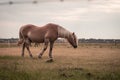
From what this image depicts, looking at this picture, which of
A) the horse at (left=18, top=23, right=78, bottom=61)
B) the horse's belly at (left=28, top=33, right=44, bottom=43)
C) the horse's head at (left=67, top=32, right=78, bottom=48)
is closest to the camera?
the horse at (left=18, top=23, right=78, bottom=61)

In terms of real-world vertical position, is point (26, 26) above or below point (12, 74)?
above

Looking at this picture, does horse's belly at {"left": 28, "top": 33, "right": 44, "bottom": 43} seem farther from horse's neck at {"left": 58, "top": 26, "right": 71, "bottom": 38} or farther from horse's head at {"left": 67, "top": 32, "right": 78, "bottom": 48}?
horse's head at {"left": 67, "top": 32, "right": 78, "bottom": 48}

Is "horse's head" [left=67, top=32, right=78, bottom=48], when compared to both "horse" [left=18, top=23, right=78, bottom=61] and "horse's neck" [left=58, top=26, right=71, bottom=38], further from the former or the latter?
"horse's neck" [left=58, top=26, right=71, bottom=38]

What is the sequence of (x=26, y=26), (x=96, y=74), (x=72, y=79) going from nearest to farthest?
(x=72, y=79) < (x=96, y=74) < (x=26, y=26)

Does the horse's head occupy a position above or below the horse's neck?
below

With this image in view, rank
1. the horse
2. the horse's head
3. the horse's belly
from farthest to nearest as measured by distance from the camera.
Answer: the horse's belly → the horse's head → the horse

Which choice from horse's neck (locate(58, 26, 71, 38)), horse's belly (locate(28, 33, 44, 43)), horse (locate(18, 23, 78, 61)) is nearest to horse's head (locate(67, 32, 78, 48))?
horse (locate(18, 23, 78, 61))

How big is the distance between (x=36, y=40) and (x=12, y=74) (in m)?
7.32

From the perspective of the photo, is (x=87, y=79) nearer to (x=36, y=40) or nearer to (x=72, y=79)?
(x=72, y=79)

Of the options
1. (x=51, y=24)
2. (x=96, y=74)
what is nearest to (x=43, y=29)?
(x=51, y=24)

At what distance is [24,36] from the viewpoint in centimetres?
1617

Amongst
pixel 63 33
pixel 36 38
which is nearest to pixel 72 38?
pixel 63 33

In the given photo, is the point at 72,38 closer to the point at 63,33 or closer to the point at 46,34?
the point at 63,33

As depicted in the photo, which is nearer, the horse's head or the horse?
the horse
